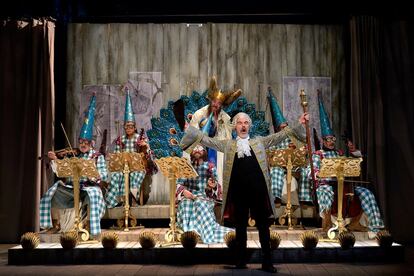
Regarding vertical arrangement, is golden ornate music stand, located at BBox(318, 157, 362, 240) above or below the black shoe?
above

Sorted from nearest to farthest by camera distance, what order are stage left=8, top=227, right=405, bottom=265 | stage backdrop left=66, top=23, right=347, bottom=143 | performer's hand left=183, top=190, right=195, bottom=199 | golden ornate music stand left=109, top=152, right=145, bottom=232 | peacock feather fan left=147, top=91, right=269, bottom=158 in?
stage left=8, top=227, right=405, bottom=265, performer's hand left=183, top=190, right=195, bottom=199, golden ornate music stand left=109, top=152, right=145, bottom=232, peacock feather fan left=147, top=91, right=269, bottom=158, stage backdrop left=66, top=23, right=347, bottom=143

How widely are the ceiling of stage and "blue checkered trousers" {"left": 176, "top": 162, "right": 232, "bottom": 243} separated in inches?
105

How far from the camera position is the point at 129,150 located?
8.06m

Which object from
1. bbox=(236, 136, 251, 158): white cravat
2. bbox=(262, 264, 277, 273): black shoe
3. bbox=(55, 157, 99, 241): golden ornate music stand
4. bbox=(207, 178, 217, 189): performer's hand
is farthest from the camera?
bbox=(207, 178, 217, 189): performer's hand

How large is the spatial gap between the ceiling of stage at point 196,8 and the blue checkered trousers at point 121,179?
1.94 m

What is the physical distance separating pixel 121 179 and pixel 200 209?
151 cm

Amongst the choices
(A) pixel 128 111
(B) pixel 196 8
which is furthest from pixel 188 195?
(B) pixel 196 8

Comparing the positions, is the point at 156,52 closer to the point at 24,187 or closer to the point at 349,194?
the point at 24,187

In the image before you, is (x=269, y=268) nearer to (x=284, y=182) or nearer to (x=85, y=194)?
(x=284, y=182)

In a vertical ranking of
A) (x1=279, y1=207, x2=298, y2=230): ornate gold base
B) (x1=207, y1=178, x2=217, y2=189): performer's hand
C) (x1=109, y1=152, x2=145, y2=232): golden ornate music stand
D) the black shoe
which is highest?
(x1=109, y1=152, x2=145, y2=232): golden ornate music stand

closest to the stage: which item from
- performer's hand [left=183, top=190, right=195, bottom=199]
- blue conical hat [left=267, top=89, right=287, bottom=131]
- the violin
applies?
performer's hand [left=183, top=190, right=195, bottom=199]

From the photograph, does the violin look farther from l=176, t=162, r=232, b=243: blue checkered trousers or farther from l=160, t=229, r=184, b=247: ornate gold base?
l=160, t=229, r=184, b=247: ornate gold base

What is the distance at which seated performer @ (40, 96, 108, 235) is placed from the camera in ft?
22.7

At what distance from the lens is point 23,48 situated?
8414 mm
